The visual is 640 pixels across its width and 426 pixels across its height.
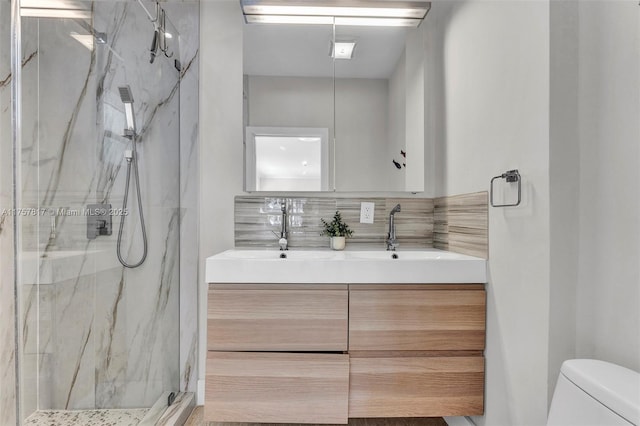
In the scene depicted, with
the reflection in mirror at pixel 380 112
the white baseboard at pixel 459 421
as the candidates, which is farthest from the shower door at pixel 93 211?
the white baseboard at pixel 459 421

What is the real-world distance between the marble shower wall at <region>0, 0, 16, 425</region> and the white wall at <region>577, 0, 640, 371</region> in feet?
5.78

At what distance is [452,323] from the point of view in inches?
53.0

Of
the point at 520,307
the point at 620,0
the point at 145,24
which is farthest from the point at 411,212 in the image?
the point at 145,24

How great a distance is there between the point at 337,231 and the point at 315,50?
1009 mm

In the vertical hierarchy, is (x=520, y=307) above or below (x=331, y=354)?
above

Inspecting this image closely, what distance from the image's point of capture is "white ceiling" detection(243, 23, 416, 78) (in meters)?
1.81

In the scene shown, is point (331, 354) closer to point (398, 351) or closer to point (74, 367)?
point (398, 351)

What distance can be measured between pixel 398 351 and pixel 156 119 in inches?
59.7

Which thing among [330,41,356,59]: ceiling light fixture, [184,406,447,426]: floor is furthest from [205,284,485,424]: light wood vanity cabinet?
[330,41,356,59]: ceiling light fixture

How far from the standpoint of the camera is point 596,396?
2.38 ft

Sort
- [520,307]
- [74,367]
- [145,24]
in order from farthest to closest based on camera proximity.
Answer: [145,24] → [74,367] → [520,307]

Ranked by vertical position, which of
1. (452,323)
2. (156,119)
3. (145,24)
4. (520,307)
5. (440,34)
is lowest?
(452,323)

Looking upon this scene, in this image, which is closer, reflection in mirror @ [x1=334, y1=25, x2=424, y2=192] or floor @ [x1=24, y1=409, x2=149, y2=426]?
floor @ [x1=24, y1=409, x2=149, y2=426]

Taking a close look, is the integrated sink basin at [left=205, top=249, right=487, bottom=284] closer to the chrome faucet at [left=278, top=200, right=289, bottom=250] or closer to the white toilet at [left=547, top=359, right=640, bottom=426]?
the chrome faucet at [left=278, top=200, right=289, bottom=250]
